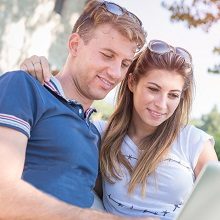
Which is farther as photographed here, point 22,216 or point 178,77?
point 178,77

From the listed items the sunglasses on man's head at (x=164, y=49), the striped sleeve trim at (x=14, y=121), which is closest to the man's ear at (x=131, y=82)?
the sunglasses on man's head at (x=164, y=49)

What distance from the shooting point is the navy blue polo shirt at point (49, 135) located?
5.04ft

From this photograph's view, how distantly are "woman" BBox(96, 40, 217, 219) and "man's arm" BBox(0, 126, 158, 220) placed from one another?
2.57 feet

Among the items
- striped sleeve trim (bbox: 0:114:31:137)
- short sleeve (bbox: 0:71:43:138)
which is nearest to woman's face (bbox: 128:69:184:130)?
short sleeve (bbox: 0:71:43:138)

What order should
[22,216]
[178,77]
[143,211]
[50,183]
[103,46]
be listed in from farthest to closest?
[178,77] < [143,211] < [103,46] < [50,183] < [22,216]

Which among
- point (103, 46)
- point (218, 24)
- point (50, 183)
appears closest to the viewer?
point (50, 183)

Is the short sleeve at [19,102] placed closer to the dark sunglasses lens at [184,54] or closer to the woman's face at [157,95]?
the woman's face at [157,95]

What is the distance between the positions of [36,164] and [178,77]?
947 millimetres

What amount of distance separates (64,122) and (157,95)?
0.69 metres

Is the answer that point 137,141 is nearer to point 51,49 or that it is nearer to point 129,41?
point 129,41

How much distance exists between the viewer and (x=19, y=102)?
60.4 inches

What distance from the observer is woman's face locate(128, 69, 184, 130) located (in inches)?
90.0

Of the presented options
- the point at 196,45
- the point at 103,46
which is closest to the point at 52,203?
the point at 103,46

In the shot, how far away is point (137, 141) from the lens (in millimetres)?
2389
